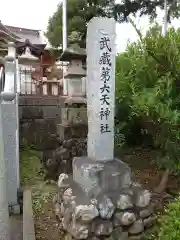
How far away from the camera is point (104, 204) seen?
314cm

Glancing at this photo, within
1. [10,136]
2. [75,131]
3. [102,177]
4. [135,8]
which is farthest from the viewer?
[135,8]

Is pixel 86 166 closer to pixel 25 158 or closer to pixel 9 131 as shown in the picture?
pixel 9 131

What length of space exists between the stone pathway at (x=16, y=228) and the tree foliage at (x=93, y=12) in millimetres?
10335

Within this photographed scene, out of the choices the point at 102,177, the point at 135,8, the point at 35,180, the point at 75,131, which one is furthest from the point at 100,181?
the point at 135,8

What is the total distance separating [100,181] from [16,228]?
4.87 ft

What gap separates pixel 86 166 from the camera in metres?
3.40

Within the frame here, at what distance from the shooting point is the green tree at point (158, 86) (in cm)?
390

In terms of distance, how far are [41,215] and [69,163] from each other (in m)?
1.86

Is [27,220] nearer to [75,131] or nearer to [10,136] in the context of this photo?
[10,136]

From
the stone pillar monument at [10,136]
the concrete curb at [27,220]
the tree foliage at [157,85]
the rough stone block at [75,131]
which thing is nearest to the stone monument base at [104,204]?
the concrete curb at [27,220]

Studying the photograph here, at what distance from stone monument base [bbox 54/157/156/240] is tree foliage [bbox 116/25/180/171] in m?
0.98

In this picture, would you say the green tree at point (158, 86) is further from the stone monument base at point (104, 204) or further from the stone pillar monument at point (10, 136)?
the stone pillar monument at point (10, 136)

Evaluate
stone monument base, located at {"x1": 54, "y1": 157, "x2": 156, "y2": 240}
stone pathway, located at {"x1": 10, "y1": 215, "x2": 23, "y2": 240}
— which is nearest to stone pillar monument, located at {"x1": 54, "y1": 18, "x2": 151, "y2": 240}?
stone monument base, located at {"x1": 54, "y1": 157, "x2": 156, "y2": 240}

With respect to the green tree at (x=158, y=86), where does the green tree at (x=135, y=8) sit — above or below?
above
